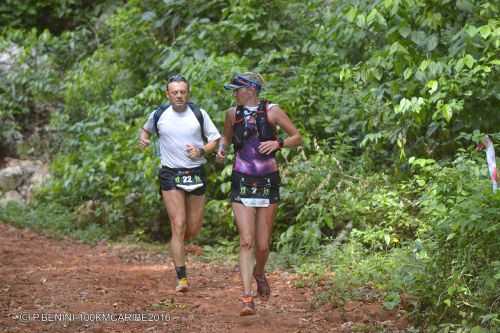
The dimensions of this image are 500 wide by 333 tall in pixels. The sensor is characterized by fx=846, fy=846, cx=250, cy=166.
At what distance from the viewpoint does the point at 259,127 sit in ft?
23.4

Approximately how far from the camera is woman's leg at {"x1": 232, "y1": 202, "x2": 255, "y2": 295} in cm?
694

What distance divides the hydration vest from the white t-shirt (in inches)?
33.5

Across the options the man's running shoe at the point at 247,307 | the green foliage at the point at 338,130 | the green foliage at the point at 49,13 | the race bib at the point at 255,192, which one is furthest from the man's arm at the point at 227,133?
the green foliage at the point at 49,13

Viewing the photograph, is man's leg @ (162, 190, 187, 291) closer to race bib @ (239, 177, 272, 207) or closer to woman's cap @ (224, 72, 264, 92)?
race bib @ (239, 177, 272, 207)

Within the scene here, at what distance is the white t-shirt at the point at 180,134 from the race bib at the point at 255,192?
1.03 metres

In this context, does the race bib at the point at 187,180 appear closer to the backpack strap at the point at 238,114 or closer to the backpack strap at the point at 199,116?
the backpack strap at the point at 199,116

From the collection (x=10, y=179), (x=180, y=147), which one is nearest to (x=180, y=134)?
(x=180, y=147)

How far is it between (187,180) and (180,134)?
0.44 metres

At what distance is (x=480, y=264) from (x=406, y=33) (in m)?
3.12

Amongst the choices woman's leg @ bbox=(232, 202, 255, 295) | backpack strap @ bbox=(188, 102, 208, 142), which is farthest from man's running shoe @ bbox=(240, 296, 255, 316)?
backpack strap @ bbox=(188, 102, 208, 142)

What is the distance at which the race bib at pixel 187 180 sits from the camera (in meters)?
7.99

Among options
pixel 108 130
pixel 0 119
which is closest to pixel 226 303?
pixel 108 130

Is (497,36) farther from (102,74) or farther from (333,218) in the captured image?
(102,74)

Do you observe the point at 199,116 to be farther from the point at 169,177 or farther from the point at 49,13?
the point at 49,13
